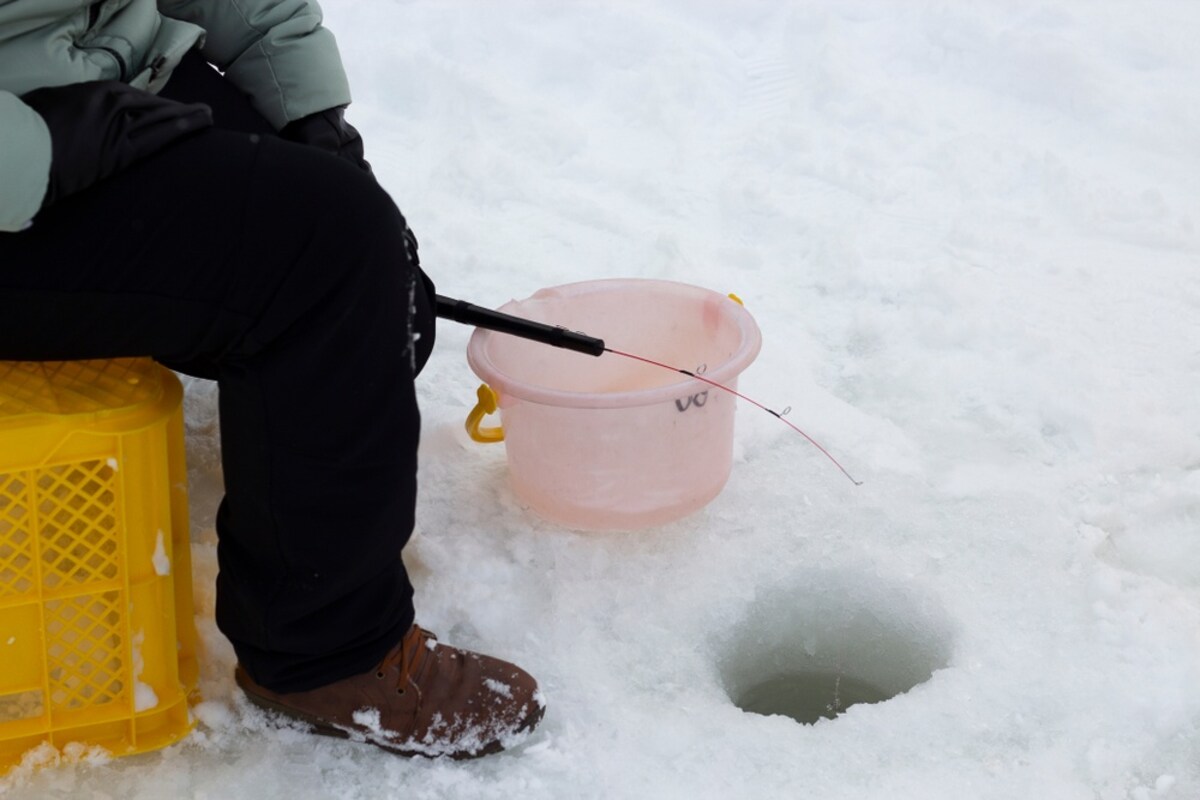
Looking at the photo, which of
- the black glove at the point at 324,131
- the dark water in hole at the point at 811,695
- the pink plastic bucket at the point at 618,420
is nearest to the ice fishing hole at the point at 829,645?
the dark water in hole at the point at 811,695

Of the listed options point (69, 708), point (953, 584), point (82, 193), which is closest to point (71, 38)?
point (82, 193)

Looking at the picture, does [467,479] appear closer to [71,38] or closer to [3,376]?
[3,376]

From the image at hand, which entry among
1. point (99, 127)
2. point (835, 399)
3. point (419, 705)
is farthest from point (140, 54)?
point (835, 399)

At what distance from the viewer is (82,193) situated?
1086 mm

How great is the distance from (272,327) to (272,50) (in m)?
0.57

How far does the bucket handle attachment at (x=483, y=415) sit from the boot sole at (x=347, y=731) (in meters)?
0.47

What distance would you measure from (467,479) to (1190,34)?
3015 mm

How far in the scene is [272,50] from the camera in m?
1.57

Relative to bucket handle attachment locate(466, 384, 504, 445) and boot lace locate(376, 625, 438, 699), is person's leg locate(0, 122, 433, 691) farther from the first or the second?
bucket handle attachment locate(466, 384, 504, 445)

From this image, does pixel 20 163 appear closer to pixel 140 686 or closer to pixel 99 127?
pixel 99 127

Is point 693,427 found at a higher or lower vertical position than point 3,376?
lower

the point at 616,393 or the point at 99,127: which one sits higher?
the point at 99,127

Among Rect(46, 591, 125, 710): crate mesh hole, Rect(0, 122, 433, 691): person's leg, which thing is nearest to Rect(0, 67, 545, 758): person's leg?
Rect(0, 122, 433, 691): person's leg

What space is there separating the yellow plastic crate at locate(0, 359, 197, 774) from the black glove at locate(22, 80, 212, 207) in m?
0.28
